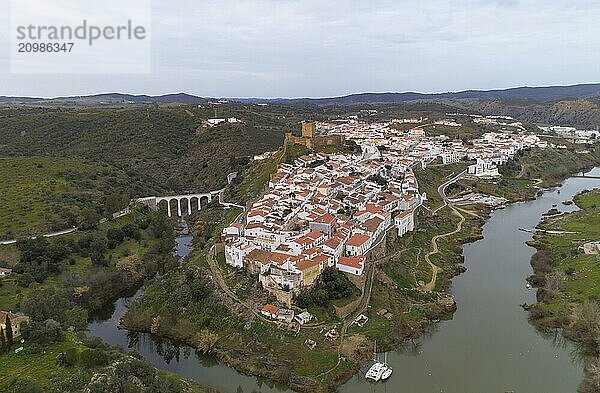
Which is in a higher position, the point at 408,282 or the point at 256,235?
the point at 256,235

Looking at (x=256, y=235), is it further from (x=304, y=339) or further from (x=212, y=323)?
(x=304, y=339)

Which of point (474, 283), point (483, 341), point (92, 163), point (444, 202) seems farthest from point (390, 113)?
point (483, 341)

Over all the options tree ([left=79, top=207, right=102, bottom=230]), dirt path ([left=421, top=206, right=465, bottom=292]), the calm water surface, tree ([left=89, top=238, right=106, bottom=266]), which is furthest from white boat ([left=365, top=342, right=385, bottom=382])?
tree ([left=79, top=207, right=102, bottom=230])

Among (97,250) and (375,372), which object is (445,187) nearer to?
(97,250)

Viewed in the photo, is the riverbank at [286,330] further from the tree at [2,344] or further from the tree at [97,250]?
the tree at [2,344]

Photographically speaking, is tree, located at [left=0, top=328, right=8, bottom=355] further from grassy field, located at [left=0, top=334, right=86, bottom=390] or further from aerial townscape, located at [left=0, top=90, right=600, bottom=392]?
grassy field, located at [left=0, top=334, right=86, bottom=390]

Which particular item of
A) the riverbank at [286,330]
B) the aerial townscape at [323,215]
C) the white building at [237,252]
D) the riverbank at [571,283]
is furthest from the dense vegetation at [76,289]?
the riverbank at [571,283]
